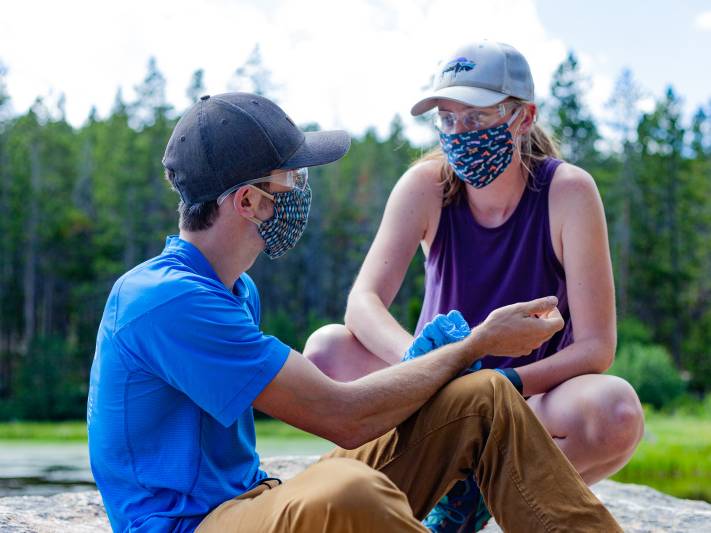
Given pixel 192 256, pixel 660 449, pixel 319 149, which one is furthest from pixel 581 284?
pixel 660 449

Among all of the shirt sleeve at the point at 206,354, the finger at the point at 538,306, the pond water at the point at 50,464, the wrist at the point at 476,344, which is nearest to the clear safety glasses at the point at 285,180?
the shirt sleeve at the point at 206,354

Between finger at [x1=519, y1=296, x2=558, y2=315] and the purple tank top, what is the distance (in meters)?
0.63

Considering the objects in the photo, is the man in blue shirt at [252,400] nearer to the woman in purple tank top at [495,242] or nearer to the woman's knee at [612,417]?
the woman's knee at [612,417]

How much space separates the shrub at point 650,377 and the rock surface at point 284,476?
30.5m

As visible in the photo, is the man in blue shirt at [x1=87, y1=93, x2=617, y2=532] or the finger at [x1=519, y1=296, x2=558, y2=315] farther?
the finger at [x1=519, y1=296, x2=558, y2=315]

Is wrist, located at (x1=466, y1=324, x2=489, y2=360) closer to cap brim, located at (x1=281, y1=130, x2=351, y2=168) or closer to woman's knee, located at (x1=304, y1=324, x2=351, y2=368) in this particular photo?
cap brim, located at (x1=281, y1=130, x2=351, y2=168)

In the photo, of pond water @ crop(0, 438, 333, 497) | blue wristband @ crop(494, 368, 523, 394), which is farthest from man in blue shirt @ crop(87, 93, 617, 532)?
pond water @ crop(0, 438, 333, 497)

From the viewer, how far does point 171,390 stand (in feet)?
7.56

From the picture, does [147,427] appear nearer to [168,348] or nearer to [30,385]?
[168,348]

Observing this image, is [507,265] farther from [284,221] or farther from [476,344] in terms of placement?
[284,221]

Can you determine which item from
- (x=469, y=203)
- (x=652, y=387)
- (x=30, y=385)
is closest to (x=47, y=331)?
(x=30, y=385)

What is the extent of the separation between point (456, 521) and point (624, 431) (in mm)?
632

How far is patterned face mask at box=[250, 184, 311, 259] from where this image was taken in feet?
8.64

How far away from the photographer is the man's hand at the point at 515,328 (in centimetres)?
277
